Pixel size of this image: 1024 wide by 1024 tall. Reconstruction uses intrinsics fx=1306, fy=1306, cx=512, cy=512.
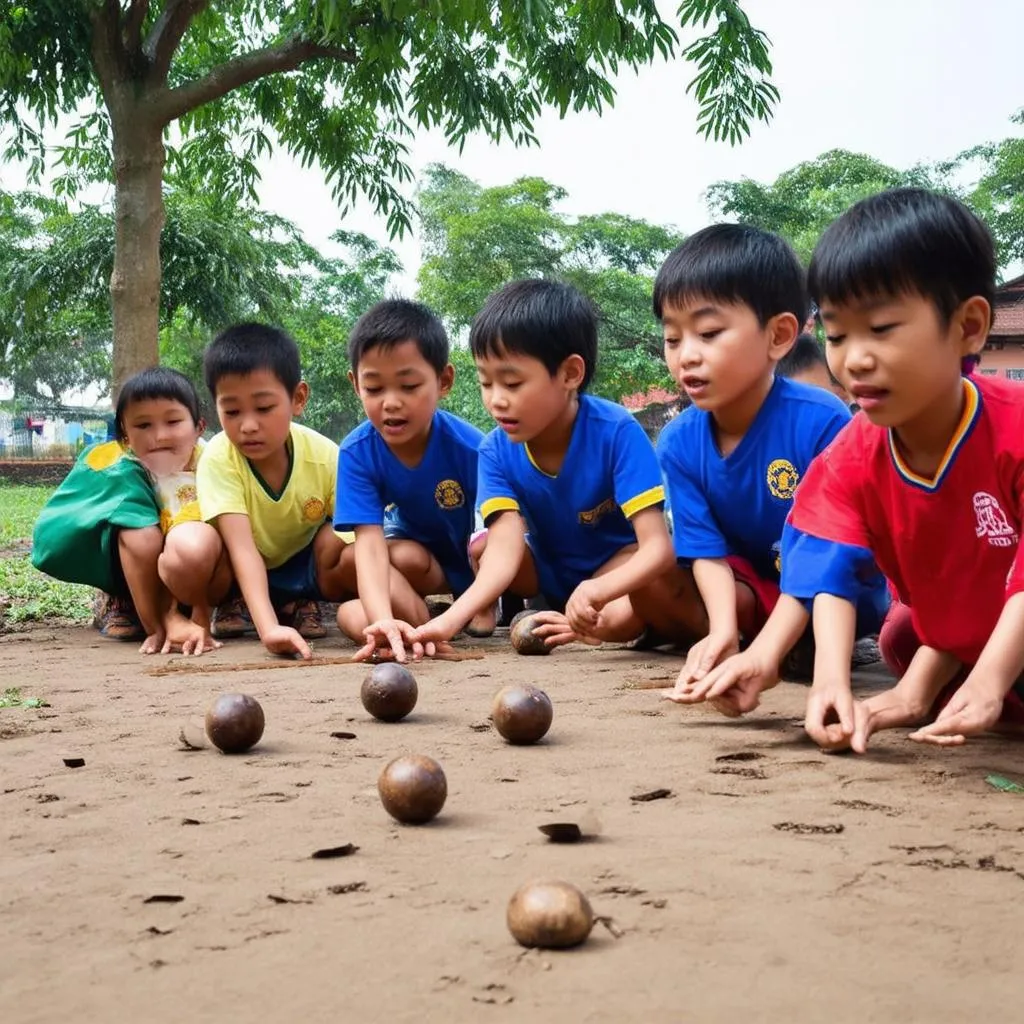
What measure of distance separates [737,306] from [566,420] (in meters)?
1.27

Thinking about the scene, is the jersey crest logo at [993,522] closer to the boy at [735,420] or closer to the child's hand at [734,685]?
the child's hand at [734,685]

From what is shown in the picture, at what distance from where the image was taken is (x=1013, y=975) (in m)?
1.96

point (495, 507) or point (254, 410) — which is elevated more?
point (254, 410)

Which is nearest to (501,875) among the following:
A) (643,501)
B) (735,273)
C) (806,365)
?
(735,273)

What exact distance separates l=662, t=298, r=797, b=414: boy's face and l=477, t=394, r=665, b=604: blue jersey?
848 millimetres

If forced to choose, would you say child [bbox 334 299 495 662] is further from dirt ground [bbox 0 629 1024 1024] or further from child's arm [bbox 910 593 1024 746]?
child's arm [bbox 910 593 1024 746]

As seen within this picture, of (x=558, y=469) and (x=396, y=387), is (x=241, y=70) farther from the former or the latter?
(x=558, y=469)

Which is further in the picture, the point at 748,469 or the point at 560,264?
the point at 560,264

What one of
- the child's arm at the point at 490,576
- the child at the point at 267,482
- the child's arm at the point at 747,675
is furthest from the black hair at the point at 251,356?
the child's arm at the point at 747,675

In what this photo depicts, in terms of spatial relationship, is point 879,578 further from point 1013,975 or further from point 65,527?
point 65,527

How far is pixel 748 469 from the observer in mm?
4949

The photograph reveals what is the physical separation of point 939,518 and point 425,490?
3.24 m

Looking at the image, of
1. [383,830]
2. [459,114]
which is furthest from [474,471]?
[459,114]

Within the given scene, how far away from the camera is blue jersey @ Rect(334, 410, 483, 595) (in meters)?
6.10
